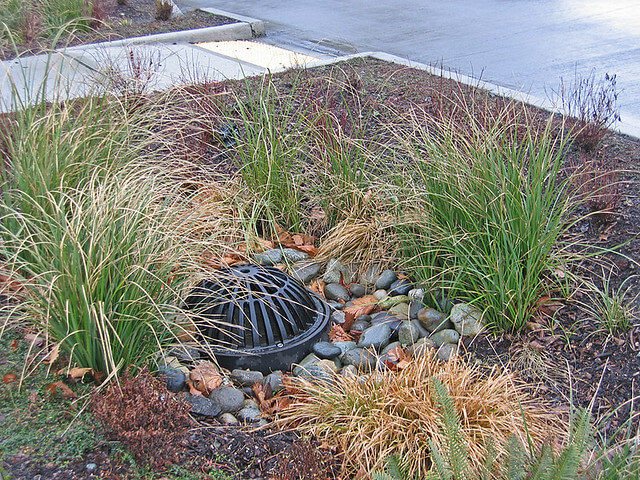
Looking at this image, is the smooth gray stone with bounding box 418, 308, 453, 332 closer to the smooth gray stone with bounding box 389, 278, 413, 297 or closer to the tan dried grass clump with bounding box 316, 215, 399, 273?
the smooth gray stone with bounding box 389, 278, 413, 297

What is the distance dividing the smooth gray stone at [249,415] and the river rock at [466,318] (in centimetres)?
131

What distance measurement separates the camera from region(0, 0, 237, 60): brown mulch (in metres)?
9.76

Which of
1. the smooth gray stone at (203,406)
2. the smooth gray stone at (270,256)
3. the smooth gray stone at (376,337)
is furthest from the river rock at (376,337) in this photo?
the smooth gray stone at (203,406)

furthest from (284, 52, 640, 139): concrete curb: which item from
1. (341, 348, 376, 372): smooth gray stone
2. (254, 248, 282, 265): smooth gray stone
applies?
(341, 348, 376, 372): smooth gray stone

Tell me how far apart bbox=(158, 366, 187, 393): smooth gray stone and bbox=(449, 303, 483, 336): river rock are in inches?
62.9

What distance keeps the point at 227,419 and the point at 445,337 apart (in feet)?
4.68

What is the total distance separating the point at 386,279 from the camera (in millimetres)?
4496

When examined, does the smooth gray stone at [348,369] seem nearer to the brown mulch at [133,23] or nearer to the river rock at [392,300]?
the river rock at [392,300]

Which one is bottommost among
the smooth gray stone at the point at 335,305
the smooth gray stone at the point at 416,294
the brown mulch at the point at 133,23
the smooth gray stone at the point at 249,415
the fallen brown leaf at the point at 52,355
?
the smooth gray stone at the point at 335,305

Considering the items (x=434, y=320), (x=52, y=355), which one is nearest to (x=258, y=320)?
(x=434, y=320)

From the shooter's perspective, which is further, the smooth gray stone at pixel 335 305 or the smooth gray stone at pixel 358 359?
the smooth gray stone at pixel 335 305

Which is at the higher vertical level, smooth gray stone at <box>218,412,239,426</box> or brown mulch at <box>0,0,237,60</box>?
brown mulch at <box>0,0,237,60</box>

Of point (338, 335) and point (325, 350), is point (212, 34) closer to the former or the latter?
point (338, 335)

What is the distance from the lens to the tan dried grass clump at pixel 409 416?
3004 millimetres
